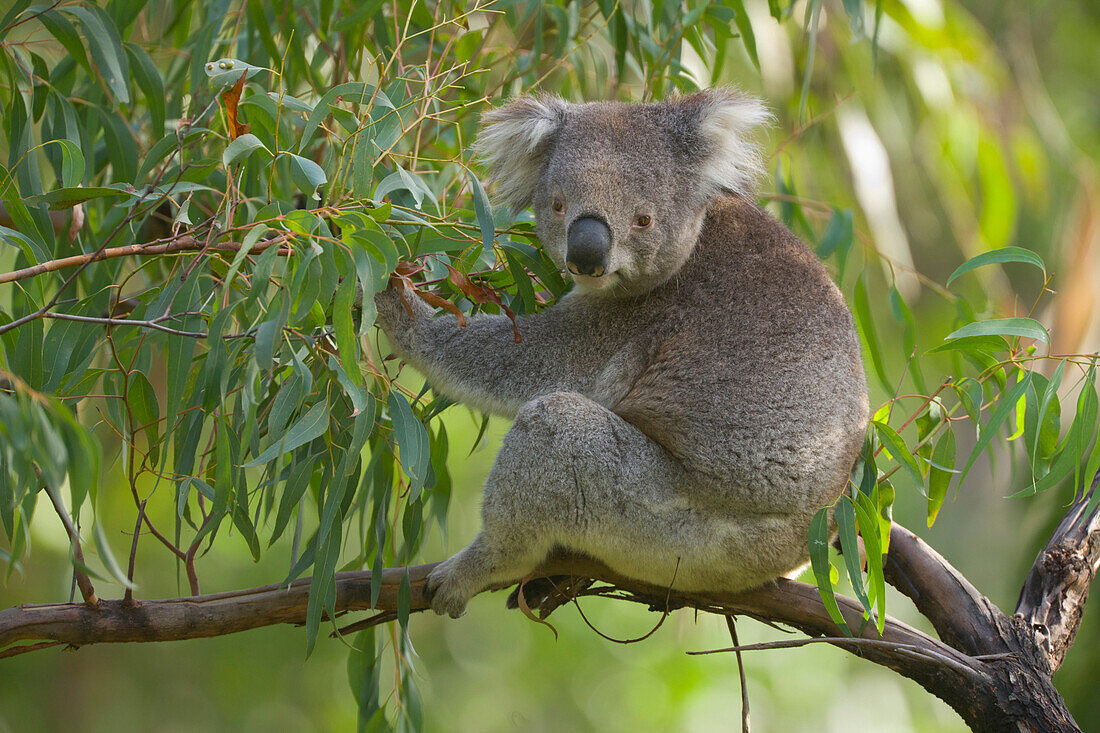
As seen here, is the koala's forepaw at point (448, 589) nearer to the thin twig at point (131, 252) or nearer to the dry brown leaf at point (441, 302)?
the dry brown leaf at point (441, 302)

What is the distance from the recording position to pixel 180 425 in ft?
6.94

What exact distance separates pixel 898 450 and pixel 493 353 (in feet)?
3.39

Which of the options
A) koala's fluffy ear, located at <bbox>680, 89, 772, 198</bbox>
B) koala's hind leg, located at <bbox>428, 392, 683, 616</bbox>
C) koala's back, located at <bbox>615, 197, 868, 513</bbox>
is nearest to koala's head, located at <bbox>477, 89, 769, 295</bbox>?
koala's fluffy ear, located at <bbox>680, 89, 772, 198</bbox>

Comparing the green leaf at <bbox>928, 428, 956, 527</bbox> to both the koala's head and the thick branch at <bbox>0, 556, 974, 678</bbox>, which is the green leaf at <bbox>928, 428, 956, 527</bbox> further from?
the koala's head

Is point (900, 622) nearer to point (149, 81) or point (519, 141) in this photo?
point (519, 141)

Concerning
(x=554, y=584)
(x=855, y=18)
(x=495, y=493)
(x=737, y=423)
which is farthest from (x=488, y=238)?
(x=855, y=18)

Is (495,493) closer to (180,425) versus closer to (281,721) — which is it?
(180,425)

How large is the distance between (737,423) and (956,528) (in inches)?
313

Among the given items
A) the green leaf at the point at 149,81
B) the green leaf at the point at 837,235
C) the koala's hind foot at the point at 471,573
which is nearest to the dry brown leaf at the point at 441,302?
the koala's hind foot at the point at 471,573

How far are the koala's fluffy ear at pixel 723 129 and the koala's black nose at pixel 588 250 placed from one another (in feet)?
1.44

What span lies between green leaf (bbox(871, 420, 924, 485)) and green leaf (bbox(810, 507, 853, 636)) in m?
0.19

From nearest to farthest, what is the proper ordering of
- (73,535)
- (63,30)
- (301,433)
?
(73,535) → (301,433) → (63,30)

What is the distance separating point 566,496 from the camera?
219cm

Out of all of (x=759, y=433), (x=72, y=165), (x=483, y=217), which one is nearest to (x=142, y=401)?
(x=72, y=165)
